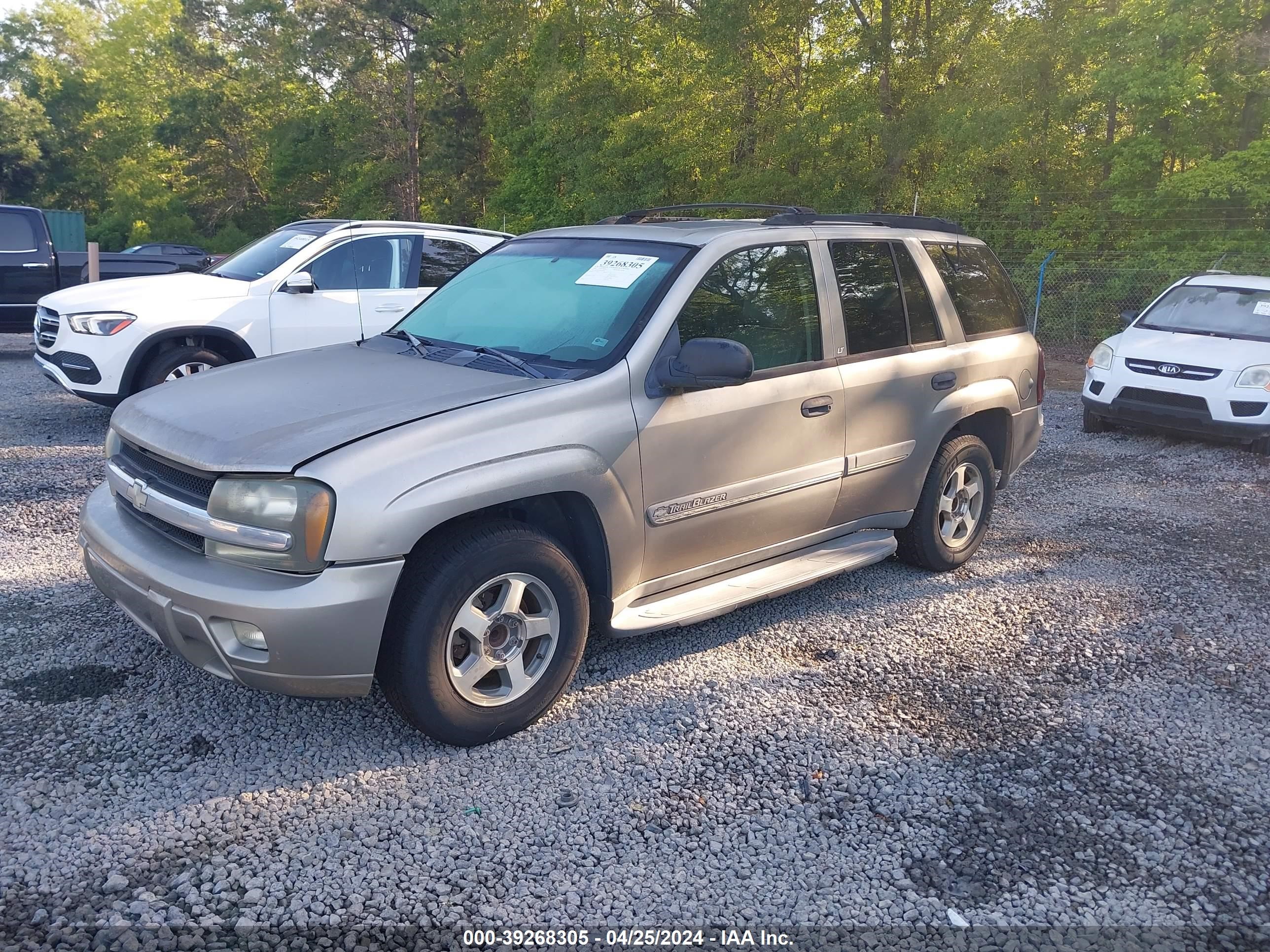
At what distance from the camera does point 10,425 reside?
862 cm

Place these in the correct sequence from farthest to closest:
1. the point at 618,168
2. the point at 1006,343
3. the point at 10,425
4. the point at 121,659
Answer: the point at 618,168
the point at 10,425
the point at 1006,343
the point at 121,659

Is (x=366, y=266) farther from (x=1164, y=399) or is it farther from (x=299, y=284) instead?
(x=1164, y=399)

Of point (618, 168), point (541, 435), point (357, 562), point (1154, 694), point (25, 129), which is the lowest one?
point (1154, 694)

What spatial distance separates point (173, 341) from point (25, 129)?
48.4m

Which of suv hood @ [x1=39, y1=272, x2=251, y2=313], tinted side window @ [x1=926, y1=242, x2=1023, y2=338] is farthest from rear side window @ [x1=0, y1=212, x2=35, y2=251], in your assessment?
tinted side window @ [x1=926, y1=242, x2=1023, y2=338]

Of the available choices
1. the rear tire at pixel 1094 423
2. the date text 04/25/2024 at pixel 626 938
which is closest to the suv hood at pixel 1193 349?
the rear tire at pixel 1094 423

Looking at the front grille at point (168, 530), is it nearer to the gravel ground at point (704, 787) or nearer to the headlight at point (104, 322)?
the gravel ground at point (704, 787)

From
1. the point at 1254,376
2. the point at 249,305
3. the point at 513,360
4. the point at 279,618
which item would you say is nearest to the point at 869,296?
the point at 513,360

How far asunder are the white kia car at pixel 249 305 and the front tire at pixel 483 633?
15.9 ft

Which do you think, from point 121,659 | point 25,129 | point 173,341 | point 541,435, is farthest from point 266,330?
point 25,129

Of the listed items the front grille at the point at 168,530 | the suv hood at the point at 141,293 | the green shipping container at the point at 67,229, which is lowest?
the front grille at the point at 168,530

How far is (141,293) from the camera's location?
803 cm

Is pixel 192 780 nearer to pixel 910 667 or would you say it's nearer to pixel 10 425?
pixel 910 667

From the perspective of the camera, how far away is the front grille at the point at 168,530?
11.1ft
